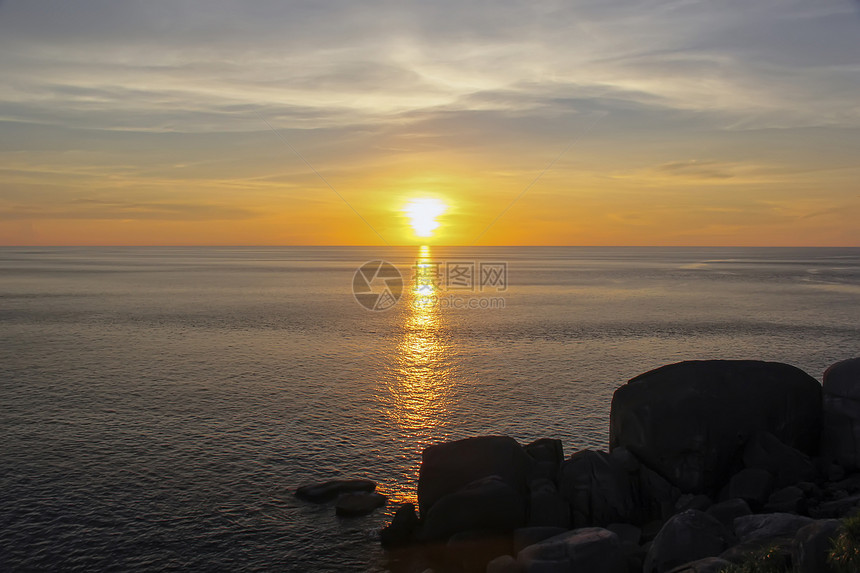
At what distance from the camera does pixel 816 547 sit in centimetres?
1398

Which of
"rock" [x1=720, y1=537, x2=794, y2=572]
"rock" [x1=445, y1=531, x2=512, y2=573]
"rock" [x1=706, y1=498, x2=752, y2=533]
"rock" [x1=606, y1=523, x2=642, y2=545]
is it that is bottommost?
"rock" [x1=445, y1=531, x2=512, y2=573]

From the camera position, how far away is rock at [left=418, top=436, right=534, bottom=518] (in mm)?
24125

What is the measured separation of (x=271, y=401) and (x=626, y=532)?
25078 millimetres

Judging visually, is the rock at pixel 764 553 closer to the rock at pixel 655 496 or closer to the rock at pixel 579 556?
the rock at pixel 579 556

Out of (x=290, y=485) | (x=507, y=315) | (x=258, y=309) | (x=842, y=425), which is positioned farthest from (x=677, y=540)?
(x=258, y=309)

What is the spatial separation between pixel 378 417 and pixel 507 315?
51.7 metres

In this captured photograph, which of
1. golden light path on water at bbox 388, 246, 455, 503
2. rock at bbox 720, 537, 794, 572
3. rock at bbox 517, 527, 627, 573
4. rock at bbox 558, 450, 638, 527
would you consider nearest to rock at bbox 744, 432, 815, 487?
rock at bbox 558, 450, 638, 527

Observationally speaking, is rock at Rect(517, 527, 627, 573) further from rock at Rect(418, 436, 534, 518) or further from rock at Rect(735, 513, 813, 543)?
rock at Rect(418, 436, 534, 518)

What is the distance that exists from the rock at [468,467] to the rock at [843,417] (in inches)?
542

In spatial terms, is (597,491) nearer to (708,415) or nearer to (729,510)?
(729,510)

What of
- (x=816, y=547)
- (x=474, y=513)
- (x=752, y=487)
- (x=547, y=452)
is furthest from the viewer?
(x=547, y=452)

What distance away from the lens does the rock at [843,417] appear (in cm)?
2647

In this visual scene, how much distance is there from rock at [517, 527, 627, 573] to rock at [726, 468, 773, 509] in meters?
8.27

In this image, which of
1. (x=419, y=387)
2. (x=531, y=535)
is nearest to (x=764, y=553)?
(x=531, y=535)
